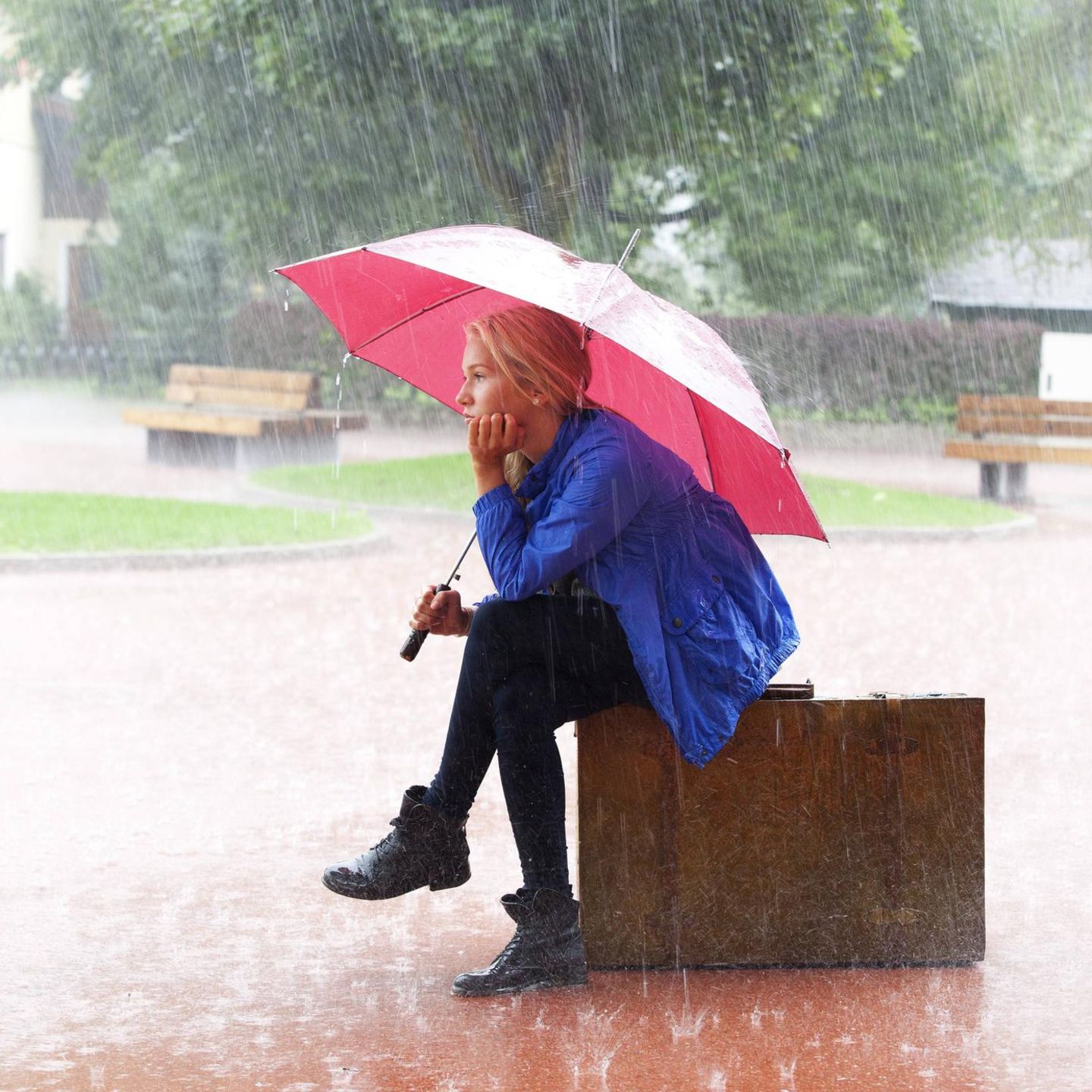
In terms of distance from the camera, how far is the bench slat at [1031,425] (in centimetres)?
1861

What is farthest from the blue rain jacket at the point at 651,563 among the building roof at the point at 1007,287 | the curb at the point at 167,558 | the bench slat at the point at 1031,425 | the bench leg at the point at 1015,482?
the building roof at the point at 1007,287

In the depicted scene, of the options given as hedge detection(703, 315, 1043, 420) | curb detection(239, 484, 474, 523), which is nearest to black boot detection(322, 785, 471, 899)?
curb detection(239, 484, 474, 523)

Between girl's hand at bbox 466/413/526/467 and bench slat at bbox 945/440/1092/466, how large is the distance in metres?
14.3

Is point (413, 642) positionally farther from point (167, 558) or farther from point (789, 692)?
point (167, 558)

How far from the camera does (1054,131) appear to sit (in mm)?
31922

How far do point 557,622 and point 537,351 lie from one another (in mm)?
634

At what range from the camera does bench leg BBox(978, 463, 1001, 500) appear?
18.2 m

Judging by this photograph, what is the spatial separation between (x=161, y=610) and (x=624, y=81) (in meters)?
9.16

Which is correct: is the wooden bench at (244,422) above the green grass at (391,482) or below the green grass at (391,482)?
above

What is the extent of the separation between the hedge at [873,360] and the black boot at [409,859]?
2568cm

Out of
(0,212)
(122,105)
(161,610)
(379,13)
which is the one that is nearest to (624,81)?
(379,13)

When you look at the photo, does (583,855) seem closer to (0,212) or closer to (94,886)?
(94,886)

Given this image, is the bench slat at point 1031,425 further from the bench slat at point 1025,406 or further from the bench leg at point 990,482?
the bench leg at point 990,482

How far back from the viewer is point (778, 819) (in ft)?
13.6
